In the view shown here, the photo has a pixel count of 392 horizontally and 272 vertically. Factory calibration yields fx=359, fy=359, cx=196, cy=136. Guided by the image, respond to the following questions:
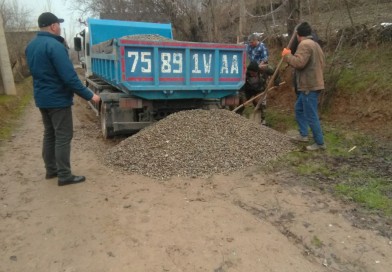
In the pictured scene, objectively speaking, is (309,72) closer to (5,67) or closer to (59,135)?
(59,135)

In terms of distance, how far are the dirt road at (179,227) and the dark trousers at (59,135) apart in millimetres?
303

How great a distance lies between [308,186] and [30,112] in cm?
945

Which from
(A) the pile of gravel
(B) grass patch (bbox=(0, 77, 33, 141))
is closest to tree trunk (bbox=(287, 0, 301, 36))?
(A) the pile of gravel

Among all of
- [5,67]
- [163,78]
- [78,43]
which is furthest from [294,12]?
[5,67]

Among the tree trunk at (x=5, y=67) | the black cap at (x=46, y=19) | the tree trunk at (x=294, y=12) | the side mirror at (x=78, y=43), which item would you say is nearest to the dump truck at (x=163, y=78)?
the black cap at (x=46, y=19)

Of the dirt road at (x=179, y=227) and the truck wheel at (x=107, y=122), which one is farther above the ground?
the truck wheel at (x=107, y=122)

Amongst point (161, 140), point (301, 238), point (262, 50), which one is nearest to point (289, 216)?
point (301, 238)

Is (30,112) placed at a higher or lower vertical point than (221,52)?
lower

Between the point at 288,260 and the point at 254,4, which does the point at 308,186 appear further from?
the point at 254,4

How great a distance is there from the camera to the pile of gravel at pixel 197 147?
525 cm

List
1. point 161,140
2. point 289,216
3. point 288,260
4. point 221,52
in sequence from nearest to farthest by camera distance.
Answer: point 288,260 < point 289,216 < point 161,140 < point 221,52

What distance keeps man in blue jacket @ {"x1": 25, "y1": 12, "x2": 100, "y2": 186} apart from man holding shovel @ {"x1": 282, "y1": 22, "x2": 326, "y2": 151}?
128 inches

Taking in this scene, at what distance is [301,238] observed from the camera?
3.47 m

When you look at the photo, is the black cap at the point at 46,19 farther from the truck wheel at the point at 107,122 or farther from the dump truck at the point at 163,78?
Result: the truck wheel at the point at 107,122
